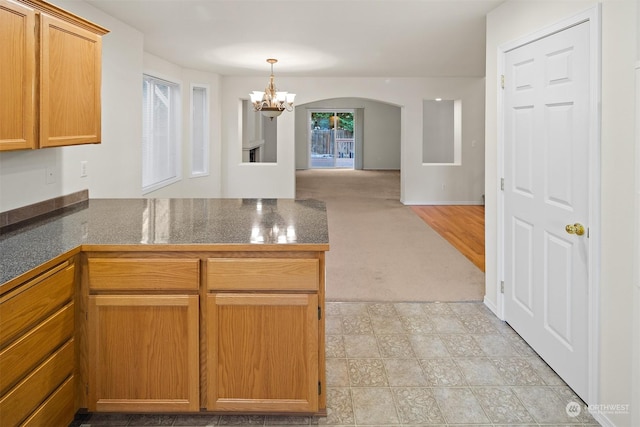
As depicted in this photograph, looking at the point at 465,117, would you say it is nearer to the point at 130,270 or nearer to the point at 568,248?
the point at 568,248

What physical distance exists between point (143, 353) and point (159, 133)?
208 inches

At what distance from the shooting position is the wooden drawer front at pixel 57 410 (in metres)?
1.81

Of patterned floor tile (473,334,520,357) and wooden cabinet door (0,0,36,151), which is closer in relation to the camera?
wooden cabinet door (0,0,36,151)

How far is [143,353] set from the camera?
2.12 m

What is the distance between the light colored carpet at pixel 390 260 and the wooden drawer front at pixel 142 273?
2.09 m

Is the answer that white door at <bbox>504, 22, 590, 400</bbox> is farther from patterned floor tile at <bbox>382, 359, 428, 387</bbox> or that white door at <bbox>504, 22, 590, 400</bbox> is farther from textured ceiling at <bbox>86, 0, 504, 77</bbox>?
Answer: textured ceiling at <bbox>86, 0, 504, 77</bbox>

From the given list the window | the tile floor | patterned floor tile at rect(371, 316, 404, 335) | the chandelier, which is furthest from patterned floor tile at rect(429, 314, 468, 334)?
the chandelier

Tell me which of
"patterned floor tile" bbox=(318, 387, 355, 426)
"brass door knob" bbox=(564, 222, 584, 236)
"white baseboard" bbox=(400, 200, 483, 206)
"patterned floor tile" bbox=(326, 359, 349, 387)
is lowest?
"patterned floor tile" bbox=(318, 387, 355, 426)

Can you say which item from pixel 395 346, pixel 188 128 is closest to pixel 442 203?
pixel 188 128

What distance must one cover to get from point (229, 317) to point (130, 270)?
0.46 meters

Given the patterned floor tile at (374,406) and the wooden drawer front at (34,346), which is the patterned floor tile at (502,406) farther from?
the wooden drawer front at (34,346)

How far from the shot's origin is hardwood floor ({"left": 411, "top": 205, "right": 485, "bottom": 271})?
5793 millimetres

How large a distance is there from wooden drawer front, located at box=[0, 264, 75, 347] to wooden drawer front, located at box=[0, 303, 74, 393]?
0.03 meters

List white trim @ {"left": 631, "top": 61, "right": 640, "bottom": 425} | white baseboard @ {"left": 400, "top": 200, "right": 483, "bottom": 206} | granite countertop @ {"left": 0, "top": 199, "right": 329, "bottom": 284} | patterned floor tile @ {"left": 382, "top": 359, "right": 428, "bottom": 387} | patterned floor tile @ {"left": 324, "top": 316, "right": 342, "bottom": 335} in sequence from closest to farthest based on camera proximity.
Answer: white trim @ {"left": 631, "top": 61, "right": 640, "bottom": 425} < granite countertop @ {"left": 0, "top": 199, "right": 329, "bottom": 284} < patterned floor tile @ {"left": 382, "top": 359, "right": 428, "bottom": 387} < patterned floor tile @ {"left": 324, "top": 316, "right": 342, "bottom": 335} < white baseboard @ {"left": 400, "top": 200, "right": 483, "bottom": 206}
